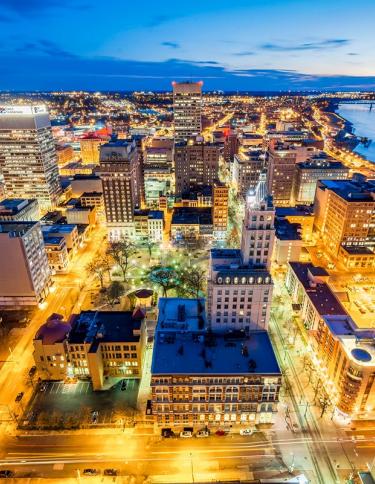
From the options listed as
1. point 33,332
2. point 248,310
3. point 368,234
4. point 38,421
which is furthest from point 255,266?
point 368,234

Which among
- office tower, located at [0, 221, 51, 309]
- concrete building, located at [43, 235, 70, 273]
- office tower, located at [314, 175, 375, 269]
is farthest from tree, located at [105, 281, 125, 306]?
office tower, located at [314, 175, 375, 269]

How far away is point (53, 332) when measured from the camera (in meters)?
101

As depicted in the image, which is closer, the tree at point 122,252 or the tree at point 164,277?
the tree at point 164,277

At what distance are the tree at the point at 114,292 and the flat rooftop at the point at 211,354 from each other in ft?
159

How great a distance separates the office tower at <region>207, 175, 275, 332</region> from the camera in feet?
311

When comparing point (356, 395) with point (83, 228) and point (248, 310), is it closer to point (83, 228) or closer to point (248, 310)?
point (248, 310)

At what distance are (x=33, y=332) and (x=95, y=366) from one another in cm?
3987

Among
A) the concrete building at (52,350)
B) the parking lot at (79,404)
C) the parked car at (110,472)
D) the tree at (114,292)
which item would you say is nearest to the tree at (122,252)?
the tree at (114,292)

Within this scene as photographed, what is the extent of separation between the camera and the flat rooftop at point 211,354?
3359 inches

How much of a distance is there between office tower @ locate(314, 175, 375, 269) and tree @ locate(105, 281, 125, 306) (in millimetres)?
108788

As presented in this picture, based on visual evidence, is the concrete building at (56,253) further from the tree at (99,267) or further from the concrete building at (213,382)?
the concrete building at (213,382)

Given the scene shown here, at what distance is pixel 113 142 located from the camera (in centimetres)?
18900

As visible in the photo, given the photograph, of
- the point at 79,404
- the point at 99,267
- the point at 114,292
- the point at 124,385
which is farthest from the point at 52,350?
the point at 99,267

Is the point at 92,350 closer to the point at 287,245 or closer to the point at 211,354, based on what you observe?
the point at 211,354
